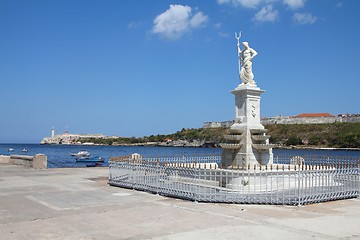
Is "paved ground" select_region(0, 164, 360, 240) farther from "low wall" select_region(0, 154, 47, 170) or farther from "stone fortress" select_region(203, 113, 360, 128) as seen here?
"stone fortress" select_region(203, 113, 360, 128)

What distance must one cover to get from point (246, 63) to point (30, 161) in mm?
18400

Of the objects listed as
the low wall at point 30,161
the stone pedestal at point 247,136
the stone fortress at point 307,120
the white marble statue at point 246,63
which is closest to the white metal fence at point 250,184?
the stone pedestal at point 247,136

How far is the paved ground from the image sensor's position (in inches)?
374

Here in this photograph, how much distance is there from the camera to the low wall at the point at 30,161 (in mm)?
28531

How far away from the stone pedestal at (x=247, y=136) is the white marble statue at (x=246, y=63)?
0.35 metres

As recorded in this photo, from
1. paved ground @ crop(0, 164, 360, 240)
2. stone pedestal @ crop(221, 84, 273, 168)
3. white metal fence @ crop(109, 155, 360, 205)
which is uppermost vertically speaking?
stone pedestal @ crop(221, 84, 273, 168)

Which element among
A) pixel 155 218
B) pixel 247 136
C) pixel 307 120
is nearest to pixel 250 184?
pixel 247 136

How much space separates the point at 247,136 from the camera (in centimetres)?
1855

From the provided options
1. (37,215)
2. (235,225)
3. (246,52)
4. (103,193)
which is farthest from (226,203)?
(246,52)

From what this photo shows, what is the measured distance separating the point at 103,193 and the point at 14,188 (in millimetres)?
4448

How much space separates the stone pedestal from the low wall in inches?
594

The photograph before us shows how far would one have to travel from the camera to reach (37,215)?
11703mm

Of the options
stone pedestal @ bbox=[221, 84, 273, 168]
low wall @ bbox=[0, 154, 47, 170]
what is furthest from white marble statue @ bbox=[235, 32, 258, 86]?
low wall @ bbox=[0, 154, 47, 170]

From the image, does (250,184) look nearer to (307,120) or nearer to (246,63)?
(246,63)
